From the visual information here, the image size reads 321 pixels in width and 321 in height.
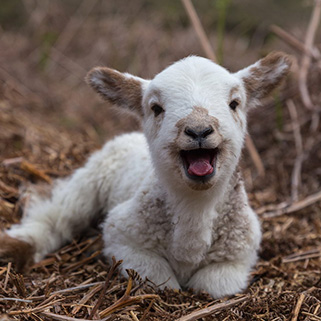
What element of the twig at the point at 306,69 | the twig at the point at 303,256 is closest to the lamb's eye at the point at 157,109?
the twig at the point at 303,256

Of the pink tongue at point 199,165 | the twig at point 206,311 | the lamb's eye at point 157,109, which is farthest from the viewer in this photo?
the lamb's eye at point 157,109

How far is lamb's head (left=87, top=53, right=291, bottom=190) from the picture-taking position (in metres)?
3.36

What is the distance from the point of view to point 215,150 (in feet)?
11.4

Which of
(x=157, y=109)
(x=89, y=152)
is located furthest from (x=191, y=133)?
(x=89, y=152)

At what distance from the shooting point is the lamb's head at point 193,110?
3.36 metres

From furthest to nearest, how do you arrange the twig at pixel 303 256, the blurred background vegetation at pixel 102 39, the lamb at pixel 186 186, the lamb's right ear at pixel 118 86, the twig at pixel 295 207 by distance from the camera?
the blurred background vegetation at pixel 102 39, the twig at pixel 295 207, the twig at pixel 303 256, the lamb's right ear at pixel 118 86, the lamb at pixel 186 186

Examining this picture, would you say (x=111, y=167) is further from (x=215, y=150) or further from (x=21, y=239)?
(x=215, y=150)

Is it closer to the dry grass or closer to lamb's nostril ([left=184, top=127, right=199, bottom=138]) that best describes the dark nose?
lamb's nostril ([left=184, top=127, right=199, bottom=138])

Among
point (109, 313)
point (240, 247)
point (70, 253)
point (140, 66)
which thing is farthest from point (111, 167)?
point (140, 66)

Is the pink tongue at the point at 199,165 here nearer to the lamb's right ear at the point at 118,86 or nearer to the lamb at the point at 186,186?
the lamb at the point at 186,186

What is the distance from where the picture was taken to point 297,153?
6.98 m

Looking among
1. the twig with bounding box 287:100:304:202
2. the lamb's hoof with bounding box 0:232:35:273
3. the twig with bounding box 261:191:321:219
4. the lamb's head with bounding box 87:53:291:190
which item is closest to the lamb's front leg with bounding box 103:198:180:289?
the lamb's head with bounding box 87:53:291:190

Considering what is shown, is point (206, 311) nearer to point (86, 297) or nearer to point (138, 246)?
point (86, 297)

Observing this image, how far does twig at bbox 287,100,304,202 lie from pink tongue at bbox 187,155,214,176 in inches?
Result: 120
